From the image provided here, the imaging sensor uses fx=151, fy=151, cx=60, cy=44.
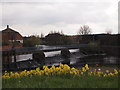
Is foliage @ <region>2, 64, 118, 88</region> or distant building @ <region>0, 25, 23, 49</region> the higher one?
distant building @ <region>0, 25, 23, 49</region>

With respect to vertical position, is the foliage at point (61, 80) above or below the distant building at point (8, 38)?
below

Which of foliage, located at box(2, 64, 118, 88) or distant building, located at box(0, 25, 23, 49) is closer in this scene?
foliage, located at box(2, 64, 118, 88)

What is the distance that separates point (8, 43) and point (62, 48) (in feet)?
39.8

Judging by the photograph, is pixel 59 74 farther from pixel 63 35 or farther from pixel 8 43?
pixel 63 35

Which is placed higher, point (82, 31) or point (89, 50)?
point (82, 31)

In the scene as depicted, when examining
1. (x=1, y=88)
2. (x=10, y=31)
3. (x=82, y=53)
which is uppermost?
(x=10, y=31)

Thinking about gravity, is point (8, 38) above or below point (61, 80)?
above

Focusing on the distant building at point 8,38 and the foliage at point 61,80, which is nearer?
the foliage at point 61,80

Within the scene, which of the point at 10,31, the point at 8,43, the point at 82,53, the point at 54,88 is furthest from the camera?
the point at 82,53

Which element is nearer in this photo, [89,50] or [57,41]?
[89,50]

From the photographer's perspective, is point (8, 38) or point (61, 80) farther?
point (8, 38)

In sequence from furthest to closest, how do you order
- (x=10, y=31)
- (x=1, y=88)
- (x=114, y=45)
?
(x=114, y=45) < (x=10, y=31) < (x=1, y=88)

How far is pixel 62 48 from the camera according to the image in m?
34.5

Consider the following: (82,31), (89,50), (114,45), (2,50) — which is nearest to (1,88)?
(2,50)
